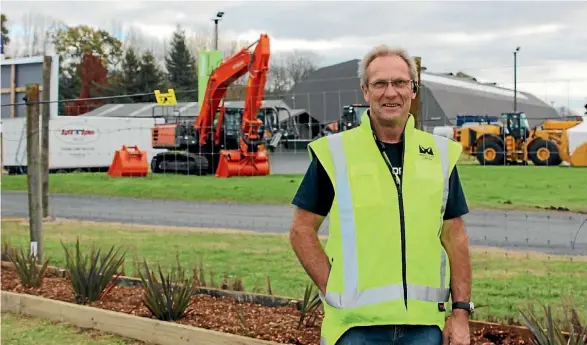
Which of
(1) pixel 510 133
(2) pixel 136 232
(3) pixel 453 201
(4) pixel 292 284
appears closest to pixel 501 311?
(4) pixel 292 284

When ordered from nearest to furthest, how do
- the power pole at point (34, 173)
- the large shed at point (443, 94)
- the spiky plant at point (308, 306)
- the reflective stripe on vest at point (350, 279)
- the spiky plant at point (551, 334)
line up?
the reflective stripe on vest at point (350, 279) → the spiky plant at point (551, 334) → the spiky plant at point (308, 306) → the power pole at point (34, 173) → the large shed at point (443, 94)

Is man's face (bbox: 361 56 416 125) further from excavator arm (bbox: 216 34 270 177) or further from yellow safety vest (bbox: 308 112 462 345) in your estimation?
excavator arm (bbox: 216 34 270 177)

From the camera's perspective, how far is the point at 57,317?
723 centimetres

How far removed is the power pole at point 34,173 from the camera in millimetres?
9609

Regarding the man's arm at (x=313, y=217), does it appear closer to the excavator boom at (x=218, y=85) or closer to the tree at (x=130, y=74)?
the excavator boom at (x=218, y=85)

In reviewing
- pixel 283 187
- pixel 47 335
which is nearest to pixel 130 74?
pixel 283 187

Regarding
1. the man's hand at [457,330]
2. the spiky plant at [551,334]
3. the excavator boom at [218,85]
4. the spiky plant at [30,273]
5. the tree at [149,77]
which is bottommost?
the spiky plant at [30,273]

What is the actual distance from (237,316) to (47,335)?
1.74 metres

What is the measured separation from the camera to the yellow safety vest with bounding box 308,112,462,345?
119 inches

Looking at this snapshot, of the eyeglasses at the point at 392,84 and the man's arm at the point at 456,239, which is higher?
the eyeglasses at the point at 392,84

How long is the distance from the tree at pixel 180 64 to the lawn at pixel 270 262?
139 ft

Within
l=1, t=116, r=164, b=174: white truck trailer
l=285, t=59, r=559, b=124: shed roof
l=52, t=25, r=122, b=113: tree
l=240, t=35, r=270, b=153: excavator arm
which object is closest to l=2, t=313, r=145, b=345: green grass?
l=240, t=35, r=270, b=153: excavator arm

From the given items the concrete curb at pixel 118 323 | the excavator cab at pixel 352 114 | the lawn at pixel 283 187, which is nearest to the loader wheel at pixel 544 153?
the lawn at pixel 283 187

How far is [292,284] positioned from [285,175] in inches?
794
